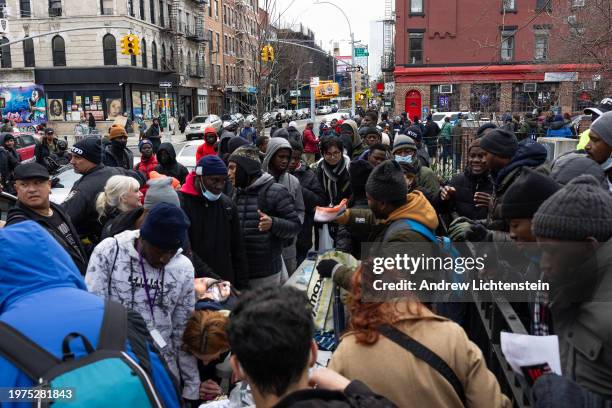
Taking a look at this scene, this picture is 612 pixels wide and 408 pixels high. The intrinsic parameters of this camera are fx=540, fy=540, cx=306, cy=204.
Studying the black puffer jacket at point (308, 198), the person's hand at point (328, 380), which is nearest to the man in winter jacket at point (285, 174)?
the black puffer jacket at point (308, 198)

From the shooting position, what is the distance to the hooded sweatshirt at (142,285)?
3.33 meters

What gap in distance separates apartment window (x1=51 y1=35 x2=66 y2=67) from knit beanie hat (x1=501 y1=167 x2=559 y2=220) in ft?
149

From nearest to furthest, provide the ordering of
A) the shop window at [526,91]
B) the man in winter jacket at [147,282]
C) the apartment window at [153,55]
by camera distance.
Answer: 1. the man in winter jacket at [147,282]
2. the shop window at [526,91]
3. the apartment window at [153,55]

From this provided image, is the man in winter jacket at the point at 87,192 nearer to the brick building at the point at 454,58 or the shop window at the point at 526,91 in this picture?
the brick building at the point at 454,58

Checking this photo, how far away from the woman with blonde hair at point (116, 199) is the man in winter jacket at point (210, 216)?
1.39 feet

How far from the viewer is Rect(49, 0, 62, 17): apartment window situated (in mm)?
40875

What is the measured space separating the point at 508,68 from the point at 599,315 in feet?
138

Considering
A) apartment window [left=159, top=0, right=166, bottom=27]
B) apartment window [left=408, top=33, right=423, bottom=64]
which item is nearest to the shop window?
apartment window [left=408, top=33, right=423, bottom=64]

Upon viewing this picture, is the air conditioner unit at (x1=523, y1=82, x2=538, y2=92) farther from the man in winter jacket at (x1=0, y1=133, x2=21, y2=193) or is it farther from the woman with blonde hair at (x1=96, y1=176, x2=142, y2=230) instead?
the woman with blonde hair at (x1=96, y1=176, x2=142, y2=230)

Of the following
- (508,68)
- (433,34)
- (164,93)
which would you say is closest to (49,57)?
(164,93)

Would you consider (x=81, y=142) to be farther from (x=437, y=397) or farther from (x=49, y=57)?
(x=49, y=57)

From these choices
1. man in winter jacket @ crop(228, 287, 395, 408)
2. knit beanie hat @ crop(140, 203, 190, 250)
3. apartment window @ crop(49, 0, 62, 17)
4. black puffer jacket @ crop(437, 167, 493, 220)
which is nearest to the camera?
man in winter jacket @ crop(228, 287, 395, 408)

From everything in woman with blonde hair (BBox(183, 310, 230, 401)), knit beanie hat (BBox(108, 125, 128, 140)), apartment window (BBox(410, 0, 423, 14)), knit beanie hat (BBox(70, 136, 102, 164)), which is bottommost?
woman with blonde hair (BBox(183, 310, 230, 401))

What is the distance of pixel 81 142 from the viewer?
568cm
